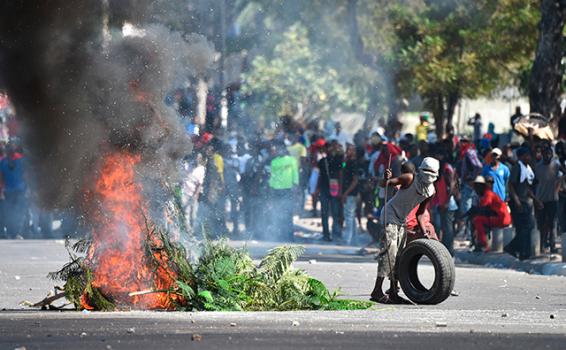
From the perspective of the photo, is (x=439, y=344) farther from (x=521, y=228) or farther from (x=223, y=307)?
(x=521, y=228)

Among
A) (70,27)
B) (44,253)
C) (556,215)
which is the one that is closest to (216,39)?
(44,253)

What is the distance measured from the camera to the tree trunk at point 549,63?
23.1 m

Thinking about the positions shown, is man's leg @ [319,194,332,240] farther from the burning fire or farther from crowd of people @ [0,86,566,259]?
the burning fire

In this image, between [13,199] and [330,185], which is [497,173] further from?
[13,199]

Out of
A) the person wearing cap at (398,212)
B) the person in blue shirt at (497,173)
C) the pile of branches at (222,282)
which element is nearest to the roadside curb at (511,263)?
A: the person in blue shirt at (497,173)

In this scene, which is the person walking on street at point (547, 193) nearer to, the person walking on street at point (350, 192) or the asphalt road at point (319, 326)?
the person walking on street at point (350, 192)

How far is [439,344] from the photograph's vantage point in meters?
9.78

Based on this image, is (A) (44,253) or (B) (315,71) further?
(B) (315,71)

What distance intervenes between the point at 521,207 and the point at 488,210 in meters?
0.88

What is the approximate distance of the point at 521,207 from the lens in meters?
20.3

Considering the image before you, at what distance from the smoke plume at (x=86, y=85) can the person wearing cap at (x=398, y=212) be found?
2.49m

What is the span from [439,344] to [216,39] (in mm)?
19094

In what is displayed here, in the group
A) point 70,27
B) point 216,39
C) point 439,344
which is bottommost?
point 439,344

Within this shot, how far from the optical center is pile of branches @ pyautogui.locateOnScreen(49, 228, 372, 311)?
473 inches
